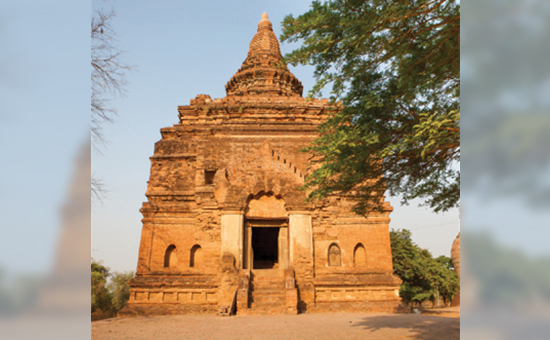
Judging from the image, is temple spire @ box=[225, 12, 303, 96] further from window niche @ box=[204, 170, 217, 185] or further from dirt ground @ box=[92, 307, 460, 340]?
dirt ground @ box=[92, 307, 460, 340]

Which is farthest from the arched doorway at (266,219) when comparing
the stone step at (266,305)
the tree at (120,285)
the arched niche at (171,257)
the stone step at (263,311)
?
the tree at (120,285)

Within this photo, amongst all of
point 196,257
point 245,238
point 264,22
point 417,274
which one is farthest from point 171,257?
point 264,22

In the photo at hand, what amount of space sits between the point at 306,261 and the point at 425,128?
31.2 feet

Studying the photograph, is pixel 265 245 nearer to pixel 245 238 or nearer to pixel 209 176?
pixel 209 176

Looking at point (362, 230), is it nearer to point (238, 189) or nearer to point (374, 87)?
point (238, 189)

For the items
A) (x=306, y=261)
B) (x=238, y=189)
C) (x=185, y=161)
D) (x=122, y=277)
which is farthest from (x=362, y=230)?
(x=122, y=277)

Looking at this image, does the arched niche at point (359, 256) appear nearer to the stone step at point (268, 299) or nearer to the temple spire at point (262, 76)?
the stone step at point (268, 299)

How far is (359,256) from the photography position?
14602mm

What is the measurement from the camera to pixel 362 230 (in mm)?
14602

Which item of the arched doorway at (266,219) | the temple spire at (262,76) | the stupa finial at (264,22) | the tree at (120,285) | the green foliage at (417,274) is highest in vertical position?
the stupa finial at (264,22)

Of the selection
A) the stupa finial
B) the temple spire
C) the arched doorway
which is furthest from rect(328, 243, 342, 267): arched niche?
the stupa finial

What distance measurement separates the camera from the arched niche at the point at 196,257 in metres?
14.7

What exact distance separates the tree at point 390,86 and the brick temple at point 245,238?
6.65 meters

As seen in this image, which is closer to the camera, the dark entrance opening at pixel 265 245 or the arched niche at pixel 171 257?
the arched niche at pixel 171 257
